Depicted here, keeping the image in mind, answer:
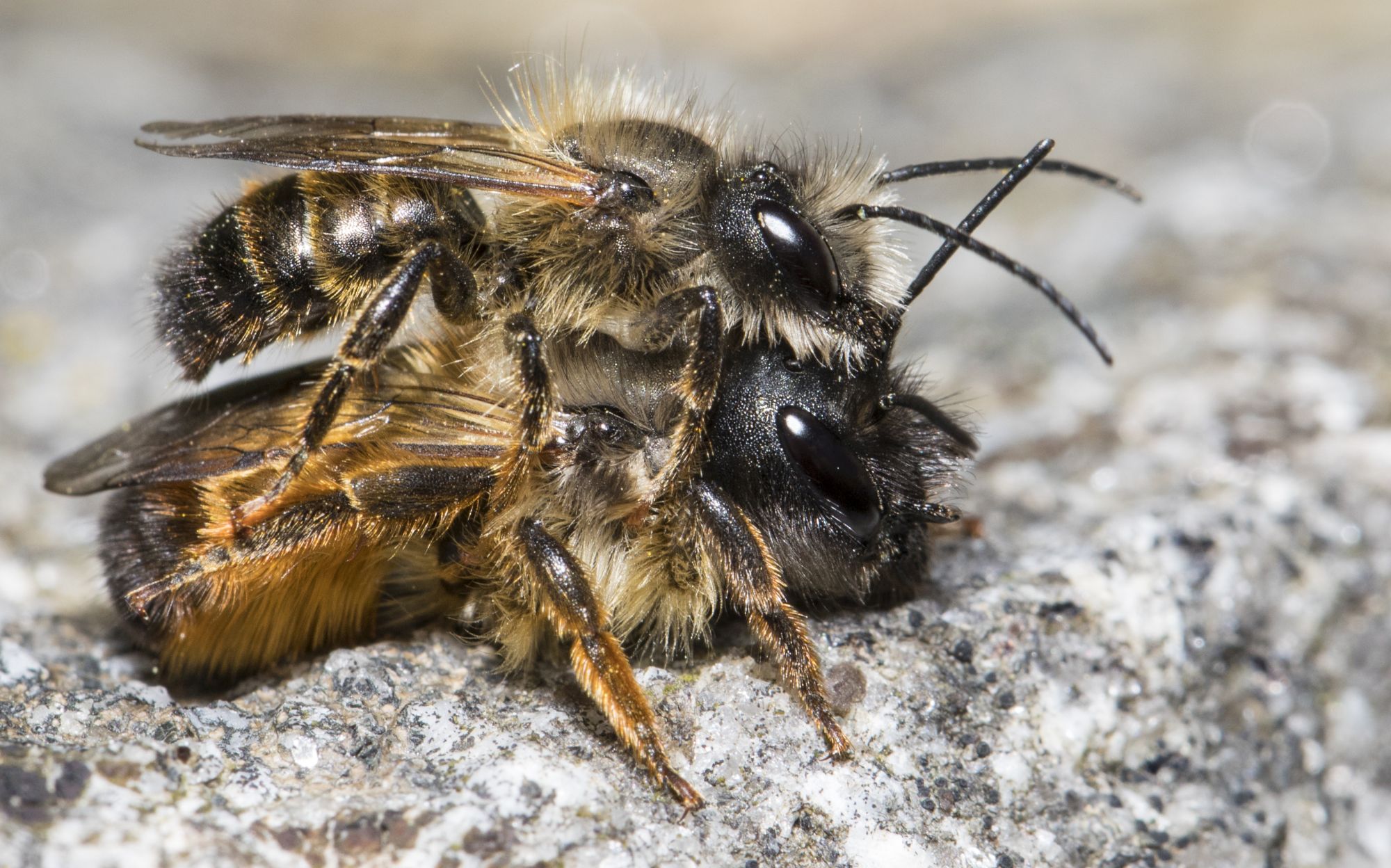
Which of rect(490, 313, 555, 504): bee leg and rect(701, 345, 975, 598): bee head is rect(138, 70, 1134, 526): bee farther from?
rect(490, 313, 555, 504): bee leg

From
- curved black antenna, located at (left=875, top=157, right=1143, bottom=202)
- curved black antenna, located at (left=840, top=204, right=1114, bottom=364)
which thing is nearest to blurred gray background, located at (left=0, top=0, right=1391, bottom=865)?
A: curved black antenna, located at (left=875, top=157, right=1143, bottom=202)

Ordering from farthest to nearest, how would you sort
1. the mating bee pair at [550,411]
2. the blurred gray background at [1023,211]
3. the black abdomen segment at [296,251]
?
1. the blurred gray background at [1023,211]
2. the black abdomen segment at [296,251]
3. the mating bee pair at [550,411]

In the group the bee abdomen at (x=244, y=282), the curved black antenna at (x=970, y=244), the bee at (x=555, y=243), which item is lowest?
the bee abdomen at (x=244, y=282)

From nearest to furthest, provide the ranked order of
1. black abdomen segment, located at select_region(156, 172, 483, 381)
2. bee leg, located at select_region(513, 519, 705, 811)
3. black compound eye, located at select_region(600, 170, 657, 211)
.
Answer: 1. bee leg, located at select_region(513, 519, 705, 811)
2. black compound eye, located at select_region(600, 170, 657, 211)
3. black abdomen segment, located at select_region(156, 172, 483, 381)

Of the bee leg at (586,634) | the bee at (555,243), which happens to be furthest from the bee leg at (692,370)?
the bee leg at (586,634)

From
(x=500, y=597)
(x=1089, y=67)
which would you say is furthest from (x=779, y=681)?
(x=1089, y=67)

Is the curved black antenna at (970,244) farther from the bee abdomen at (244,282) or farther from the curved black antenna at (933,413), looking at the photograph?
the bee abdomen at (244,282)

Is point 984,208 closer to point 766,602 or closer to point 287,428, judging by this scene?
point 766,602
